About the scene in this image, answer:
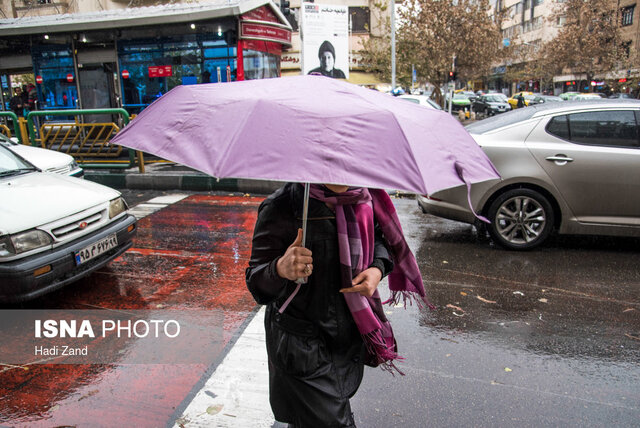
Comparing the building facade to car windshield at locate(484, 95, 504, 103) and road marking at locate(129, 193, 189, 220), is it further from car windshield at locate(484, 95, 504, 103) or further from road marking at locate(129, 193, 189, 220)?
road marking at locate(129, 193, 189, 220)

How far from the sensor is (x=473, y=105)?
3719 cm

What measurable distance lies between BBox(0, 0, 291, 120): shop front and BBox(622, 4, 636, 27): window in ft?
135

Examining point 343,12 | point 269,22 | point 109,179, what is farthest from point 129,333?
point 343,12

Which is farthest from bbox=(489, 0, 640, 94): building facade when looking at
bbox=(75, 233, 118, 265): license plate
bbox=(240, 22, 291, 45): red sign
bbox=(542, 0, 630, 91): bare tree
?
bbox=(75, 233, 118, 265): license plate

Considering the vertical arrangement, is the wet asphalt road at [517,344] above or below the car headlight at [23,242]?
below

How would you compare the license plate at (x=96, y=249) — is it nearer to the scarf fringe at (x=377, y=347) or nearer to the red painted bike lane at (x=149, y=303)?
the red painted bike lane at (x=149, y=303)

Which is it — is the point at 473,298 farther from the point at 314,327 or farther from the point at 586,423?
the point at 314,327

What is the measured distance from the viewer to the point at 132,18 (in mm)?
12773

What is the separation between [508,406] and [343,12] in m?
16.0

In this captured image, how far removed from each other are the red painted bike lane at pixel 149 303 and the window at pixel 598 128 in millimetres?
4032

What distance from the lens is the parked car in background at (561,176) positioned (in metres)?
5.43

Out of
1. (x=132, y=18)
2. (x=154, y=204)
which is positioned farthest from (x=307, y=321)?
(x=132, y=18)

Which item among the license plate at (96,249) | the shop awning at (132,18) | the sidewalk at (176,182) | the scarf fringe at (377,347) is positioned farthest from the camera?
the shop awning at (132,18)

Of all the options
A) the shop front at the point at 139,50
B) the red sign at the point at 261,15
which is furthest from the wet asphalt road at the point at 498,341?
the red sign at the point at 261,15
